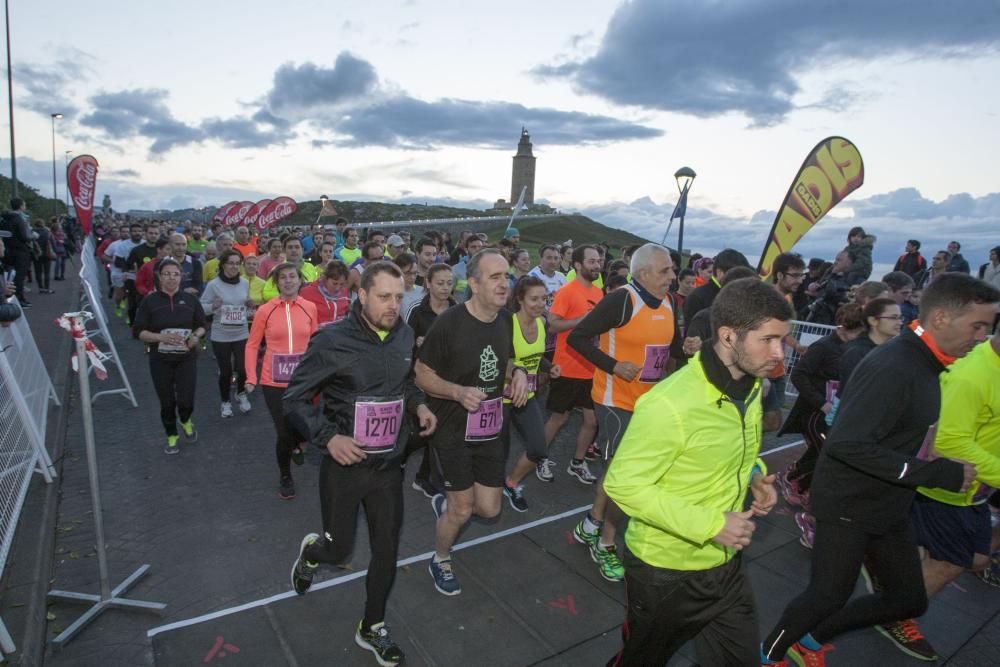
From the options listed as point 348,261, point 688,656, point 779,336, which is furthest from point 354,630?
point 348,261

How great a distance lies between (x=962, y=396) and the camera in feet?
10.0

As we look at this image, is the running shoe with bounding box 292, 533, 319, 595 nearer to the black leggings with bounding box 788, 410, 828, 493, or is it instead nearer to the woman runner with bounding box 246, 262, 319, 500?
the woman runner with bounding box 246, 262, 319, 500

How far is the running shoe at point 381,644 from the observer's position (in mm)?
3246

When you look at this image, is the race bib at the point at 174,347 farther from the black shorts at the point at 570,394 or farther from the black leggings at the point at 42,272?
the black leggings at the point at 42,272

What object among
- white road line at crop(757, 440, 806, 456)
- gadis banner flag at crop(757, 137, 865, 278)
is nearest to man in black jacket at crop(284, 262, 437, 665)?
white road line at crop(757, 440, 806, 456)

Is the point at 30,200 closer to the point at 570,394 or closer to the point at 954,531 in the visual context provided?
the point at 570,394

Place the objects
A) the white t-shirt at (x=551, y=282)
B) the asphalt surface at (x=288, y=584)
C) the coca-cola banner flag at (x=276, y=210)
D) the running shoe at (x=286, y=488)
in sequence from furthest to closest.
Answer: the coca-cola banner flag at (x=276, y=210)
the white t-shirt at (x=551, y=282)
the running shoe at (x=286, y=488)
the asphalt surface at (x=288, y=584)

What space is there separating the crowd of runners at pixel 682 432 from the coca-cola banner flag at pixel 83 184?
10151 millimetres

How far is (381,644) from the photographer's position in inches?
129

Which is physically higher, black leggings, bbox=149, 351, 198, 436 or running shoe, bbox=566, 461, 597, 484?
black leggings, bbox=149, 351, 198, 436

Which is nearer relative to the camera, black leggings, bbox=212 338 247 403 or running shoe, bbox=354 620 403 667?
running shoe, bbox=354 620 403 667

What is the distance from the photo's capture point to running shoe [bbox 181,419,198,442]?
6.50 meters

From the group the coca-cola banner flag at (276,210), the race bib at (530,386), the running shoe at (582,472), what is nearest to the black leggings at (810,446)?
the running shoe at (582,472)

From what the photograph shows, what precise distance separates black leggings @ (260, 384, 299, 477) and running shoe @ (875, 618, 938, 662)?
458cm
